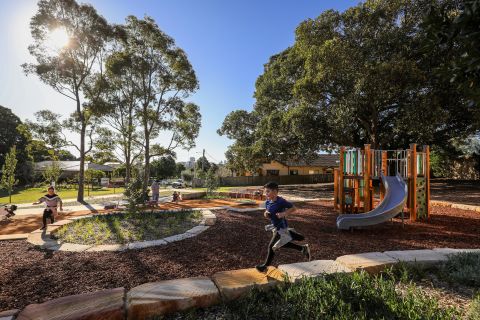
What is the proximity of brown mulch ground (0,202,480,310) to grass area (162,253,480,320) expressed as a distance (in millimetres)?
1418

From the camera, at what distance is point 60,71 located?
15.3 metres

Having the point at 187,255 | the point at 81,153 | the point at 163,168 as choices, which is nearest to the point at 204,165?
the point at 163,168

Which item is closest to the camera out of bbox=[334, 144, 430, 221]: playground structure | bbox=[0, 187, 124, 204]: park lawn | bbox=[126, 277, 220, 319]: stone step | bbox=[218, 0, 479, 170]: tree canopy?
bbox=[126, 277, 220, 319]: stone step

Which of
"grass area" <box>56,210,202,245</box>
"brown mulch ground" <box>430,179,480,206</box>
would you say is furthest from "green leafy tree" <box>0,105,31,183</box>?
"brown mulch ground" <box>430,179,480,206</box>

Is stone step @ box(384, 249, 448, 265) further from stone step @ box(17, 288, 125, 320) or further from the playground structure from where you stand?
the playground structure

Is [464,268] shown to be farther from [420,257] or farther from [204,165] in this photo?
[204,165]

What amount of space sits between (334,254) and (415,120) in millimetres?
13930

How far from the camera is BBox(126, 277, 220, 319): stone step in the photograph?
2451 mm

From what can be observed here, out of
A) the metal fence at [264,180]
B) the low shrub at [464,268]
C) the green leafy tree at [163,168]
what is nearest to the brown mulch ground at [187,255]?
the low shrub at [464,268]

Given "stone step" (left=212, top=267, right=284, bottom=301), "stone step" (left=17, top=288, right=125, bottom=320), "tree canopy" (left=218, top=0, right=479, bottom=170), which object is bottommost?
"stone step" (left=17, top=288, right=125, bottom=320)

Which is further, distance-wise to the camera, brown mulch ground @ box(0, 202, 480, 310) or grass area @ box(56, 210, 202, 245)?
grass area @ box(56, 210, 202, 245)

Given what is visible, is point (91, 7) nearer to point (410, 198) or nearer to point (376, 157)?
point (376, 157)

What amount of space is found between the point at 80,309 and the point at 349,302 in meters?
2.44

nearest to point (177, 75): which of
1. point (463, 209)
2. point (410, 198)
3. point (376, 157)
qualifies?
point (376, 157)
